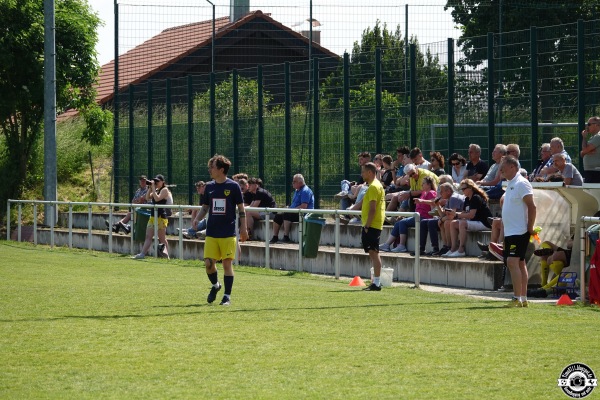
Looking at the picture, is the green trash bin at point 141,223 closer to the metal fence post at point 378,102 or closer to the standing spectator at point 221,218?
the metal fence post at point 378,102

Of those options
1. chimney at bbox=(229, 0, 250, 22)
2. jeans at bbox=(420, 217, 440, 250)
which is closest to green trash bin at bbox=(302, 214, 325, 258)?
jeans at bbox=(420, 217, 440, 250)

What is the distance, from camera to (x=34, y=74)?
35781 millimetres

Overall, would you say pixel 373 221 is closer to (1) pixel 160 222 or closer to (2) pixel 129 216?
(1) pixel 160 222

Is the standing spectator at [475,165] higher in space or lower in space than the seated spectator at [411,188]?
higher

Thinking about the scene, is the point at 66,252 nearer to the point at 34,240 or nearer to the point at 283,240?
the point at 34,240

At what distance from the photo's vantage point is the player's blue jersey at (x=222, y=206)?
545 inches

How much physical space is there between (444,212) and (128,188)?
642 inches

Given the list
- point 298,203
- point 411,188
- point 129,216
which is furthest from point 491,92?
point 129,216

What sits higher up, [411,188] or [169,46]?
[169,46]

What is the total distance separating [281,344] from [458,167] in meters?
11.1

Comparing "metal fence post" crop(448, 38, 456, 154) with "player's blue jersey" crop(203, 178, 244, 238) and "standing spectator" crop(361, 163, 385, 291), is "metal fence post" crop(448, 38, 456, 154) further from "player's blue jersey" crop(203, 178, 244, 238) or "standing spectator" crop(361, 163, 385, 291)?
"player's blue jersey" crop(203, 178, 244, 238)

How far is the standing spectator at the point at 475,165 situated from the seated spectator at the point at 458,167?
11cm

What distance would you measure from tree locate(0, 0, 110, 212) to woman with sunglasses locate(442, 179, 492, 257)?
20615 millimetres

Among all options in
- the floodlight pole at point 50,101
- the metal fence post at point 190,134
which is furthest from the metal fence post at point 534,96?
the floodlight pole at point 50,101
